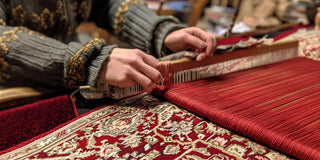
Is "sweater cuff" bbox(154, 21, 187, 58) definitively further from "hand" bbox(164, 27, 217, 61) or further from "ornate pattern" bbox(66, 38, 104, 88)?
"ornate pattern" bbox(66, 38, 104, 88)

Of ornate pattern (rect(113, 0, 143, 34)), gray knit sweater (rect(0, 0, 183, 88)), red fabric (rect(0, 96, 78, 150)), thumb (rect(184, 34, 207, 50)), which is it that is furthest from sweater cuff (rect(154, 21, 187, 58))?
red fabric (rect(0, 96, 78, 150))

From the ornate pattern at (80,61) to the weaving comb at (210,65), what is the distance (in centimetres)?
3

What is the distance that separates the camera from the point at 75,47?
0.72m

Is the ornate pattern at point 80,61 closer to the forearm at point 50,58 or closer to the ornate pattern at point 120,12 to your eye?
the forearm at point 50,58

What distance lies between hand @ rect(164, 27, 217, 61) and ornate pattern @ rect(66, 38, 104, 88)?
12.6 inches

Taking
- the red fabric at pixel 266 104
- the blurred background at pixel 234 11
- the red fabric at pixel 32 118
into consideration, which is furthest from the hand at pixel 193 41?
the blurred background at pixel 234 11

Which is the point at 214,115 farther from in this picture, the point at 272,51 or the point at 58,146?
the point at 272,51

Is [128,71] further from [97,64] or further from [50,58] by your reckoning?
[50,58]

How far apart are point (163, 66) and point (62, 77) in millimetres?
301

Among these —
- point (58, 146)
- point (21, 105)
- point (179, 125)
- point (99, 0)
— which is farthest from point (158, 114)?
point (99, 0)

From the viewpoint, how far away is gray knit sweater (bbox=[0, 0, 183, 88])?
2.36ft

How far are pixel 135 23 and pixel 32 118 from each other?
23.2 inches

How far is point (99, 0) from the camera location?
1.26m

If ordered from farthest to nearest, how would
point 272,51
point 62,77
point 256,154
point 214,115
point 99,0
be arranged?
point 99,0
point 272,51
point 62,77
point 214,115
point 256,154
